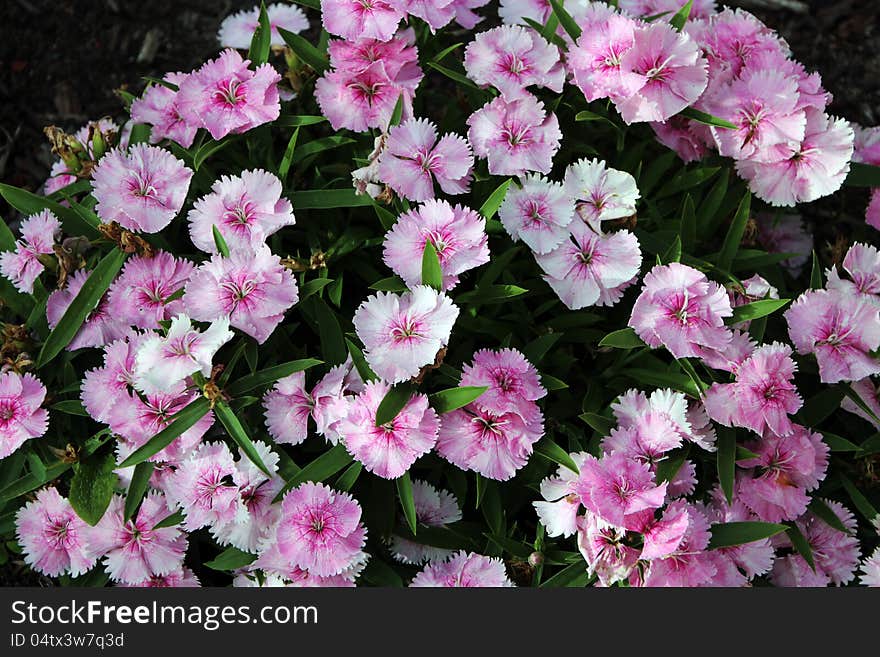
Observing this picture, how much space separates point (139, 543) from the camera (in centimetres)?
194

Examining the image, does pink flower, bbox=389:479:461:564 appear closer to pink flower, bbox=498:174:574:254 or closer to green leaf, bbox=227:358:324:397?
green leaf, bbox=227:358:324:397

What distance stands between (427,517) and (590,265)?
69cm

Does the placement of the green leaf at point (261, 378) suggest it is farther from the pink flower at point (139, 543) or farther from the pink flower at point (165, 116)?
the pink flower at point (165, 116)

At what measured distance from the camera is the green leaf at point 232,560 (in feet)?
6.31

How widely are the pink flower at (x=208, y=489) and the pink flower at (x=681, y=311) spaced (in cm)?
92

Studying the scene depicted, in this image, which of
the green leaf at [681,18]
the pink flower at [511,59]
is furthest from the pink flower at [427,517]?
the green leaf at [681,18]

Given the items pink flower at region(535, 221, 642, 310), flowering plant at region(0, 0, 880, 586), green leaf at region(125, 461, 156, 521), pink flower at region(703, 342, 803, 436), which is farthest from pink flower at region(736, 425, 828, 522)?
green leaf at region(125, 461, 156, 521)

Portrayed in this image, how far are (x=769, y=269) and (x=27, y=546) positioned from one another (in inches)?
76.3

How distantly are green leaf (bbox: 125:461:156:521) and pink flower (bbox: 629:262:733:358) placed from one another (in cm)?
111

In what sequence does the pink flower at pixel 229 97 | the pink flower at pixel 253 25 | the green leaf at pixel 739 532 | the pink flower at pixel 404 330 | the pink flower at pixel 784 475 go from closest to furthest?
the pink flower at pixel 404 330
the green leaf at pixel 739 532
the pink flower at pixel 784 475
the pink flower at pixel 229 97
the pink flower at pixel 253 25

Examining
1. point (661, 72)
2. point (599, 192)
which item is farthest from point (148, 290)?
point (661, 72)

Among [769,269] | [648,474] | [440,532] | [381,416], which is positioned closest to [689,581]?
[648,474]

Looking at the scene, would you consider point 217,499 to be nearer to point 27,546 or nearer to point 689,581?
point 27,546

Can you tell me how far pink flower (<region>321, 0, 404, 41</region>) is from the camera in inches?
80.7
